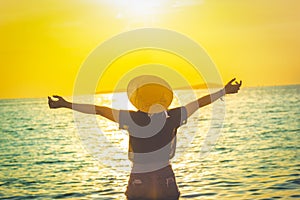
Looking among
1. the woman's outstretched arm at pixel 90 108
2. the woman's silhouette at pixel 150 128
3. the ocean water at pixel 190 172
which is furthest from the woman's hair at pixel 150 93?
the ocean water at pixel 190 172

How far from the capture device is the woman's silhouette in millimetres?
5715

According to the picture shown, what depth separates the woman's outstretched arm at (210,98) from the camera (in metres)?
5.93

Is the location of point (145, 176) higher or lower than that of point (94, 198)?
higher

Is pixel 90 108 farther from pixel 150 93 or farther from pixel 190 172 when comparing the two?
pixel 190 172

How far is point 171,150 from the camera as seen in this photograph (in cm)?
588

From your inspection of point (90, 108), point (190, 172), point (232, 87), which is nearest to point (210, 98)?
point (232, 87)

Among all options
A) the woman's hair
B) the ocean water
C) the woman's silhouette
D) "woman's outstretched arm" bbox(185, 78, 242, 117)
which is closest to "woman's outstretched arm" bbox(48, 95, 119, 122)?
the woman's silhouette

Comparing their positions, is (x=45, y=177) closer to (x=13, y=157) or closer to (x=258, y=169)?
(x=258, y=169)

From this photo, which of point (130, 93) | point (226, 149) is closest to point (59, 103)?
point (130, 93)

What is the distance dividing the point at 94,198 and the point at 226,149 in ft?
59.1

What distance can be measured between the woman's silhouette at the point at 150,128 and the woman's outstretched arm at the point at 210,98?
1cm

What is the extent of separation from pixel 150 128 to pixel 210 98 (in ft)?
2.59

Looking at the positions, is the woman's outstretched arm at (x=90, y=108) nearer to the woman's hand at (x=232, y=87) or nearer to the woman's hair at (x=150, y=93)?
the woman's hair at (x=150, y=93)

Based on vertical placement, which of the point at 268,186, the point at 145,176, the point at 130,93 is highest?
the point at 130,93
